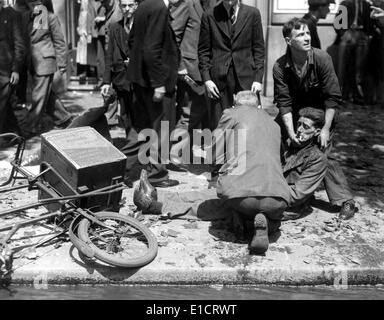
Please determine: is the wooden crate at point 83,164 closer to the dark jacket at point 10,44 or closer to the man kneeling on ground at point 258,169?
the man kneeling on ground at point 258,169

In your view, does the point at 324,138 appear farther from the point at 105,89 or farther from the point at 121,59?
the point at 105,89

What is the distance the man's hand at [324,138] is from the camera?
22.3 ft

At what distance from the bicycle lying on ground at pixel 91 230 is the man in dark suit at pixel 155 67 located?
1.39 meters

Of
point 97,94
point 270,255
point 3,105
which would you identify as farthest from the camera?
point 97,94

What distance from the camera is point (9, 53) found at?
8891 millimetres

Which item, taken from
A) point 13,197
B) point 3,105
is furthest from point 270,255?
point 3,105

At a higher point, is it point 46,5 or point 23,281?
point 46,5

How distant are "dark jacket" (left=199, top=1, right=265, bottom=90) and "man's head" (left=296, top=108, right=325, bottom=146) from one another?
0.94 meters

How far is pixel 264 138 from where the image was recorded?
242 inches

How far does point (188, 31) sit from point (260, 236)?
132 inches

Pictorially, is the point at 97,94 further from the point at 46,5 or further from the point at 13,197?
the point at 13,197

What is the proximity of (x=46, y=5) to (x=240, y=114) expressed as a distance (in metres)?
4.28

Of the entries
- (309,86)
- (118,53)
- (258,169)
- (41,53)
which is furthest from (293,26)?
(41,53)
